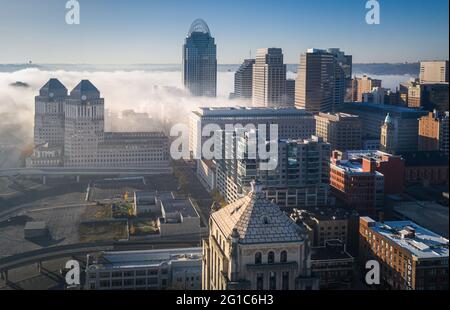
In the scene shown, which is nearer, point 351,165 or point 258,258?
point 258,258

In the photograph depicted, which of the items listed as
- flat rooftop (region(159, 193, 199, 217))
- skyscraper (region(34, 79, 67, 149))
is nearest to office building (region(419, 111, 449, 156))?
flat rooftop (region(159, 193, 199, 217))

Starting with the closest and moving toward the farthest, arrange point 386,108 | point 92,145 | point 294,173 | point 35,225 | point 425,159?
1. point 35,225
2. point 294,173
3. point 425,159
4. point 92,145
5. point 386,108

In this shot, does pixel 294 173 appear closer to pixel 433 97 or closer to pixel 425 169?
pixel 425 169

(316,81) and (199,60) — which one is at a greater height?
(199,60)

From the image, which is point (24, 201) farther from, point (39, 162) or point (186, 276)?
point (186, 276)

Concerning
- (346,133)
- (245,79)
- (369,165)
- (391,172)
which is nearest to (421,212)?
(369,165)

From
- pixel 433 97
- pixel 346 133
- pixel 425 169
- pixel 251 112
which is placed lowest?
pixel 425 169
